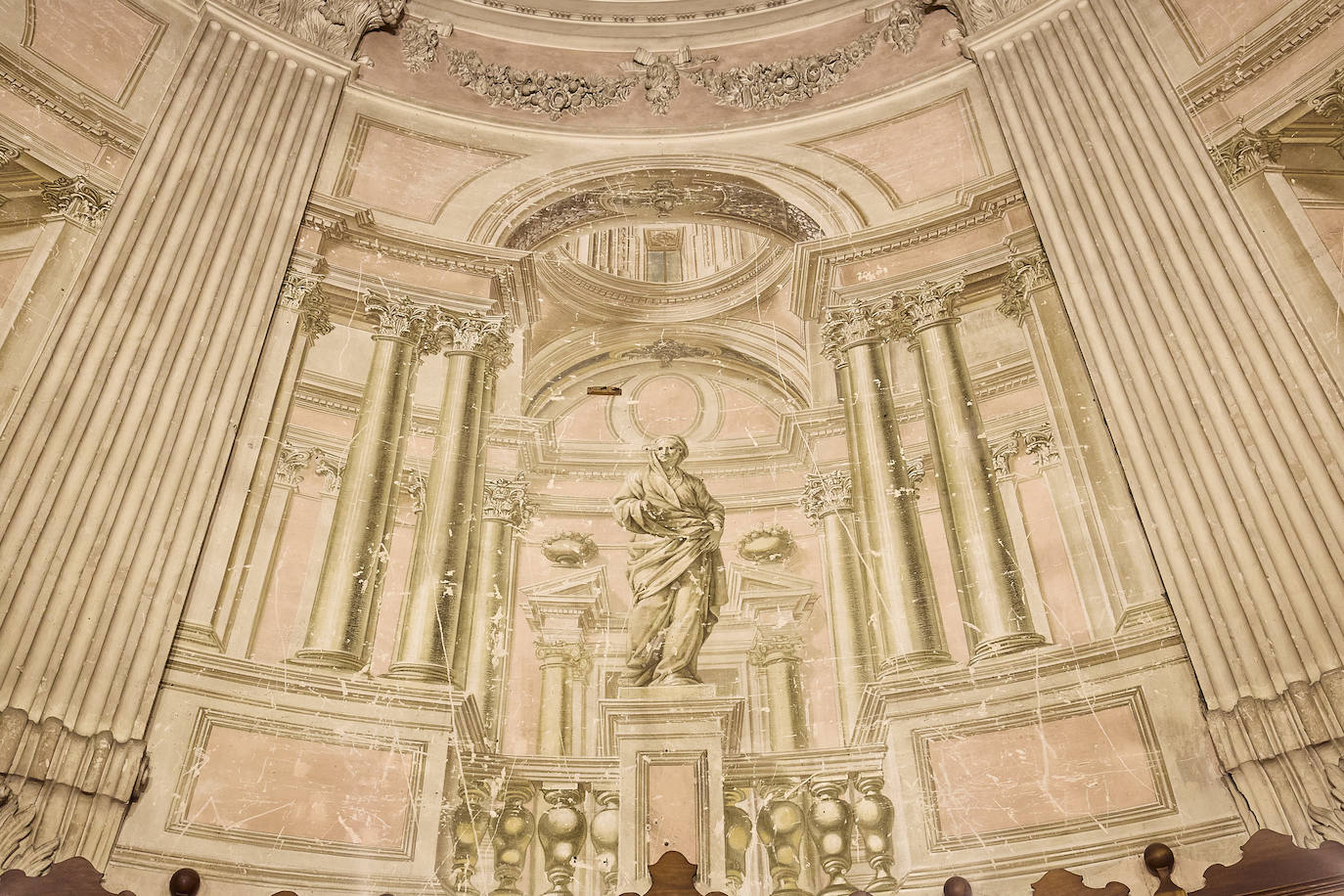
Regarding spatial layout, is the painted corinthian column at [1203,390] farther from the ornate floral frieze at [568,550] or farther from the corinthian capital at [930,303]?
the ornate floral frieze at [568,550]

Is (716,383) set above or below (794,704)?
above

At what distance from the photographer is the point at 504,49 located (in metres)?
8.44

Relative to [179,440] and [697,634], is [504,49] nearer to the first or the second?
[179,440]

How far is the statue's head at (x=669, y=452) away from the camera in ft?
21.0

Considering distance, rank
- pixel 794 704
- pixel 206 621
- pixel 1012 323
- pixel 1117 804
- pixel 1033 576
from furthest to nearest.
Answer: pixel 1012 323, pixel 794 704, pixel 1033 576, pixel 206 621, pixel 1117 804

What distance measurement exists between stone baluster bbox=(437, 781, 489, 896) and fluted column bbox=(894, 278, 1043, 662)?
8.16 ft

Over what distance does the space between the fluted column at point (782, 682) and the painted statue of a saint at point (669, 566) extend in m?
A: 0.57

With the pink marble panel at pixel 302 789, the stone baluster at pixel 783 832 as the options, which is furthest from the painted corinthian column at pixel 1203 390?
the pink marble panel at pixel 302 789

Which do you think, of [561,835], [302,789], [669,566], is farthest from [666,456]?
[302,789]

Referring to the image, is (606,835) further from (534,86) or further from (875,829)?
(534,86)

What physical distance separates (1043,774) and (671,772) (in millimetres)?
1689

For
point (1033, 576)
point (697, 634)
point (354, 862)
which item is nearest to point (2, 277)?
point (354, 862)

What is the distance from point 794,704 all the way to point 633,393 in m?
2.96

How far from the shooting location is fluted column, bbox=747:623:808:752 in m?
5.81
